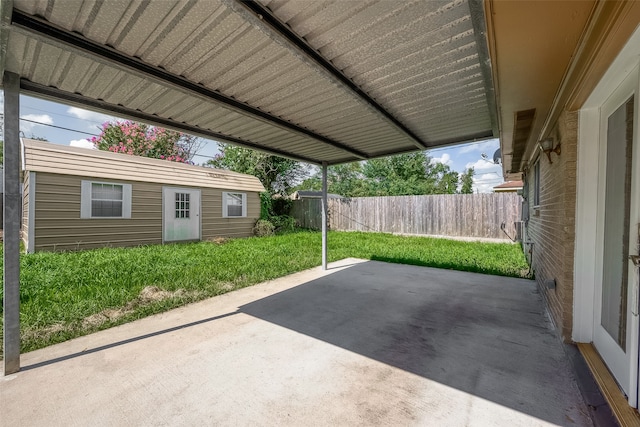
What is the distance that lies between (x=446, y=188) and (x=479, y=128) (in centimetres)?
2646

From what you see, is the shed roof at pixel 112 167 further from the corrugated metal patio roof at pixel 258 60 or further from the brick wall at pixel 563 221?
the brick wall at pixel 563 221

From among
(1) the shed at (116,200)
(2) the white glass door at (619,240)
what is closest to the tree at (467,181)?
(1) the shed at (116,200)

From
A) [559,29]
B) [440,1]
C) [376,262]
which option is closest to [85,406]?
[440,1]

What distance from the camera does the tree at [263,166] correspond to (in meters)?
15.1

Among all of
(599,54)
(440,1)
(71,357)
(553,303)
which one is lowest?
(71,357)

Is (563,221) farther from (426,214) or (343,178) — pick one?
(343,178)

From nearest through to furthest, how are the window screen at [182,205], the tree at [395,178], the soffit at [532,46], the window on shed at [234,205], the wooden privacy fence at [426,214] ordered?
the soffit at [532,46], the window screen at [182,205], the wooden privacy fence at [426,214], the window on shed at [234,205], the tree at [395,178]

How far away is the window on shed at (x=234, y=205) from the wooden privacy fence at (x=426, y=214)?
3.66 meters

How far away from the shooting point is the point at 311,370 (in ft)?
6.85

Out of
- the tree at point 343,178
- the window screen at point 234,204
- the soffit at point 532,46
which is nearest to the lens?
the soffit at point 532,46

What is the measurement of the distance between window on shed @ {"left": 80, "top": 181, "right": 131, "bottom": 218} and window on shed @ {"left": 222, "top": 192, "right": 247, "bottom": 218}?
310 centimetres

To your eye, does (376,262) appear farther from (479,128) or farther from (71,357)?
(71,357)

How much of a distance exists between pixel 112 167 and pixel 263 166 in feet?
26.0

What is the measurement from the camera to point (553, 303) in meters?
2.79
